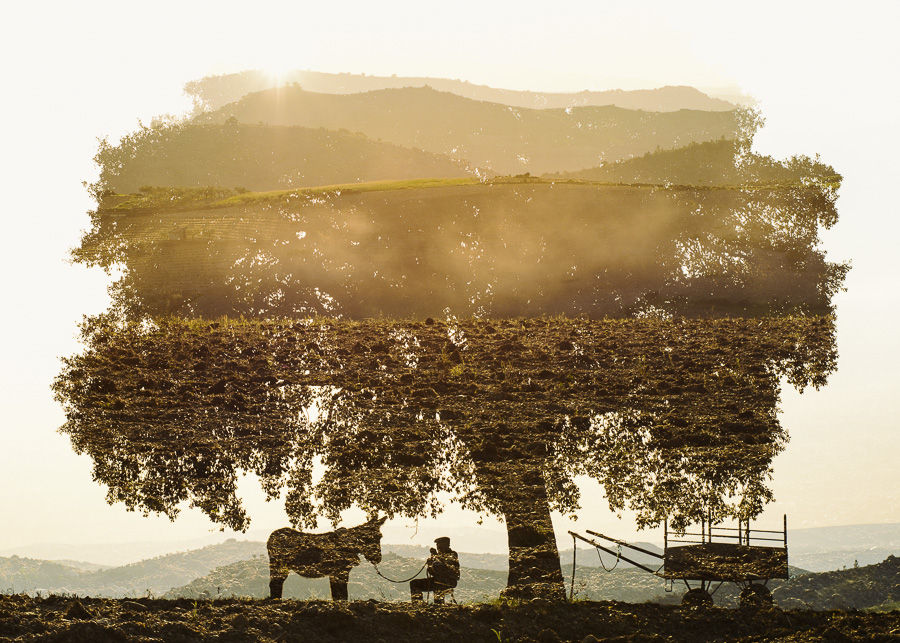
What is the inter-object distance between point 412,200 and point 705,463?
1823cm

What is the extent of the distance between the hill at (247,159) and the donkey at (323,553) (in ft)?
111

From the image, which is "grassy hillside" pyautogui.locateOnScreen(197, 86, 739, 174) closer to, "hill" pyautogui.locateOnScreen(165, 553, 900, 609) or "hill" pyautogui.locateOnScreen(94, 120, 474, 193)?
"hill" pyautogui.locateOnScreen(94, 120, 474, 193)

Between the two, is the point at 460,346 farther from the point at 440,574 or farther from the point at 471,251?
the point at 440,574

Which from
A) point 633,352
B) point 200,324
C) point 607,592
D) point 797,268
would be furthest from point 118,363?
point 797,268

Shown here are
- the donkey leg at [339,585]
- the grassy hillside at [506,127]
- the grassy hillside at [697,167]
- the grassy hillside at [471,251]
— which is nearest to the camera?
the donkey leg at [339,585]

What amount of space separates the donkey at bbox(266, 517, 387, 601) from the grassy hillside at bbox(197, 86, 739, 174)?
63.0 metres

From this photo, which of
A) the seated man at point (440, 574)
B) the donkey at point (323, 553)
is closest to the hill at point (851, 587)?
the seated man at point (440, 574)

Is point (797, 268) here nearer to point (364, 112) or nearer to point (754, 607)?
point (754, 607)

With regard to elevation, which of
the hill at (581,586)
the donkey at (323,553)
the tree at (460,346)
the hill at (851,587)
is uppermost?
the tree at (460,346)

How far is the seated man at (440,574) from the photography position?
7.02 meters

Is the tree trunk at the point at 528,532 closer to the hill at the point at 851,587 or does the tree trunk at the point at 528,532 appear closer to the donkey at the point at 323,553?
the donkey at the point at 323,553

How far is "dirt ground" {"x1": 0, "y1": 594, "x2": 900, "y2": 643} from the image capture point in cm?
570

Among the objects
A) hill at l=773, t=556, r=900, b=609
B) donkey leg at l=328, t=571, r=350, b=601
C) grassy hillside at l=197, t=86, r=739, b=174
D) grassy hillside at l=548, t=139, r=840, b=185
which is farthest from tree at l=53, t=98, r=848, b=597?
grassy hillside at l=197, t=86, r=739, b=174

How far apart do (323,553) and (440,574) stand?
1.29 m
